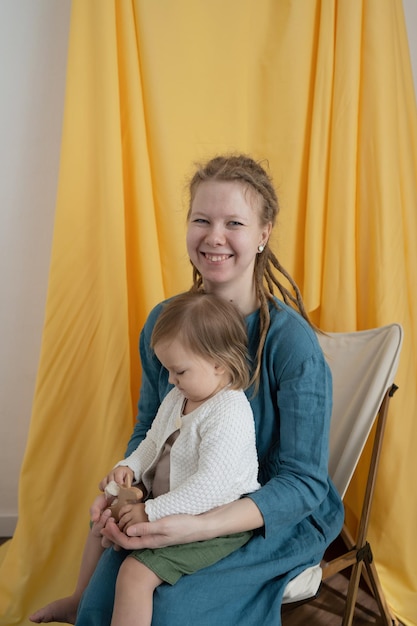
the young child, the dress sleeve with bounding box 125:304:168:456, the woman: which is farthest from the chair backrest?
the dress sleeve with bounding box 125:304:168:456

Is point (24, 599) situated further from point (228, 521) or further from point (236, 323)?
point (236, 323)

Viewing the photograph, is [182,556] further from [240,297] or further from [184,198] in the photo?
[184,198]

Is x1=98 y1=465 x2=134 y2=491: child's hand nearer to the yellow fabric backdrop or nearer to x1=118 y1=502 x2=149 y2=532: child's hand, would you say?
x1=118 y1=502 x2=149 y2=532: child's hand

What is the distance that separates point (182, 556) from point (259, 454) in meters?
0.32

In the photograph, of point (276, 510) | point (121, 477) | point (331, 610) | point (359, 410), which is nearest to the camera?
point (276, 510)

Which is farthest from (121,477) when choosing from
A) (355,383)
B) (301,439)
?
(355,383)

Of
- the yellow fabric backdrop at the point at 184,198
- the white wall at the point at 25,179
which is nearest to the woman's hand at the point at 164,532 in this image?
the yellow fabric backdrop at the point at 184,198

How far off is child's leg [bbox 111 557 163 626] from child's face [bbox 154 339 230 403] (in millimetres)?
352

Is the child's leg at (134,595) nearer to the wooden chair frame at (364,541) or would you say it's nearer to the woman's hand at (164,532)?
the woman's hand at (164,532)

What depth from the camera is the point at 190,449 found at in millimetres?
1276

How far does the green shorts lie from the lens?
3.76 ft

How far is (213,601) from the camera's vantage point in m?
1.17

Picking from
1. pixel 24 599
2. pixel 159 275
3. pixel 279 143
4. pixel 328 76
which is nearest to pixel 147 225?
pixel 159 275

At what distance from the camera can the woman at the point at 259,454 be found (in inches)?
46.2
